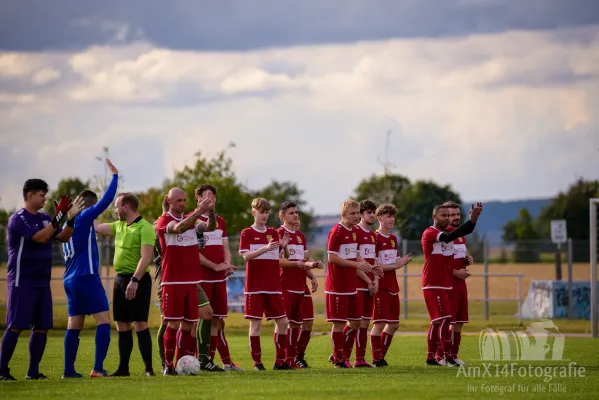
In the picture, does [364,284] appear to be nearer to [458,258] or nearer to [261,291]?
[458,258]

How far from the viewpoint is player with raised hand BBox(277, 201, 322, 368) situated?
590 inches

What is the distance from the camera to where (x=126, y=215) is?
13031 millimetres

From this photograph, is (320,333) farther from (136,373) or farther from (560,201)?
(560,201)

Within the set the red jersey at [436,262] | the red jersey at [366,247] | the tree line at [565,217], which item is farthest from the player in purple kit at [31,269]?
the tree line at [565,217]

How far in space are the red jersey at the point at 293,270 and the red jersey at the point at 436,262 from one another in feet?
6.05

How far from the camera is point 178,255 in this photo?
13.0 m

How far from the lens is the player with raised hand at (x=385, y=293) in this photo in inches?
601

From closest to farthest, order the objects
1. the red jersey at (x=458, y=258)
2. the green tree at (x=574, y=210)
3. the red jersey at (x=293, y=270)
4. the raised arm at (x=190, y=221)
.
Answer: the raised arm at (x=190, y=221) → the red jersey at (x=293, y=270) → the red jersey at (x=458, y=258) → the green tree at (x=574, y=210)

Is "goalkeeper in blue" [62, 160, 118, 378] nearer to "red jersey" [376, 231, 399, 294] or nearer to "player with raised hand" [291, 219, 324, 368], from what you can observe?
"player with raised hand" [291, 219, 324, 368]

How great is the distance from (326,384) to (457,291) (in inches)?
169

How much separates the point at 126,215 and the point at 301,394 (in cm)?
351

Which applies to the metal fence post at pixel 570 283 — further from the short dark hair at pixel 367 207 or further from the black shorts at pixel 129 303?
the black shorts at pixel 129 303

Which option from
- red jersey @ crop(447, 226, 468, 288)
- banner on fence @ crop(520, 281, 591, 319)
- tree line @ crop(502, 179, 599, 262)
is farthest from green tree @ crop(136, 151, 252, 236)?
tree line @ crop(502, 179, 599, 262)

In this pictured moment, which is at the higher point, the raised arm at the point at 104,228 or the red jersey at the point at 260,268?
the raised arm at the point at 104,228
